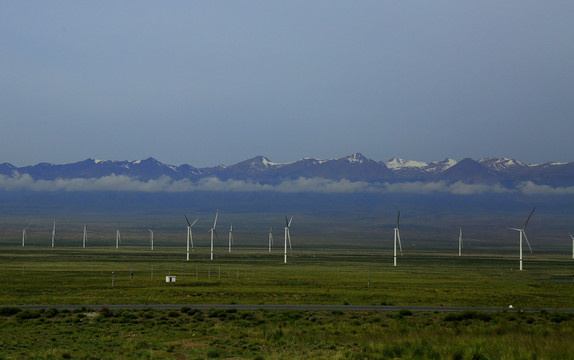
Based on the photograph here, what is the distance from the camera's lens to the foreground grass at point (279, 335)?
29327 millimetres

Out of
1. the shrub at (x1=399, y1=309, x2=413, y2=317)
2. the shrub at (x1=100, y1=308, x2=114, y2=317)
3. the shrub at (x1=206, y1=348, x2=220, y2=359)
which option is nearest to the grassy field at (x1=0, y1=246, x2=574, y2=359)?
the shrub at (x1=206, y1=348, x2=220, y2=359)

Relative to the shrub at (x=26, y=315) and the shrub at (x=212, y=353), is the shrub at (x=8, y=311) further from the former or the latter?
the shrub at (x=212, y=353)

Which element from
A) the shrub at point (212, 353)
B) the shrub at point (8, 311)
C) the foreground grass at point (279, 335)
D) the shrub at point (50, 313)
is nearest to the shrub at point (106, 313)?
the foreground grass at point (279, 335)

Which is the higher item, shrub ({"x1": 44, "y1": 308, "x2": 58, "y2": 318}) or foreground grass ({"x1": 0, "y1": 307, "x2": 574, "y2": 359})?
foreground grass ({"x1": 0, "y1": 307, "x2": 574, "y2": 359})

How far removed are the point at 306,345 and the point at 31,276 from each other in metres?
75.0

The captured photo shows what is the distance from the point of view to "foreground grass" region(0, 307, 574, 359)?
96.2 ft

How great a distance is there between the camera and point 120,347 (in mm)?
34281

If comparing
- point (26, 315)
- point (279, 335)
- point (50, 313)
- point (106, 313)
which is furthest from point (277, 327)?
point (26, 315)

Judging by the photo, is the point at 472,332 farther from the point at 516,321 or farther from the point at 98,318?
the point at 98,318

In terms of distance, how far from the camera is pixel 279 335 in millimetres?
37250

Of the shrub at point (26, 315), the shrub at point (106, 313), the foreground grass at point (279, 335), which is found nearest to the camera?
the foreground grass at point (279, 335)

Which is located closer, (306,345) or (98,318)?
(306,345)

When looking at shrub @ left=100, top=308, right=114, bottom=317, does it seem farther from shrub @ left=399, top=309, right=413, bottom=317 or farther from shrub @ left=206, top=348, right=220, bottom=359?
shrub @ left=399, top=309, right=413, bottom=317

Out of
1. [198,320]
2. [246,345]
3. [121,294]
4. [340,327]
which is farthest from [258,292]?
[246,345]
